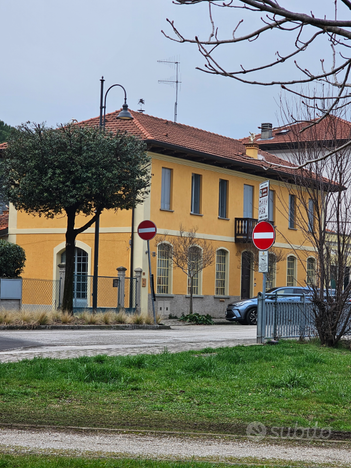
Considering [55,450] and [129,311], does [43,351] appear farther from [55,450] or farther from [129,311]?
[129,311]

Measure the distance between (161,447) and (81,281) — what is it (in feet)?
79.5

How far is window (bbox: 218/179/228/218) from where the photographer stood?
35281mm

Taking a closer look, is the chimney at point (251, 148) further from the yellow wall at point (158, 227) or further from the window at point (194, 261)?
the window at point (194, 261)

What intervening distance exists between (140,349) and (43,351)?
1828mm

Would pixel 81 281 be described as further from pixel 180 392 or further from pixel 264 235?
pixel 180 392

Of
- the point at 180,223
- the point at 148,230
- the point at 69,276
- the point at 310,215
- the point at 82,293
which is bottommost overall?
the point at 82,293

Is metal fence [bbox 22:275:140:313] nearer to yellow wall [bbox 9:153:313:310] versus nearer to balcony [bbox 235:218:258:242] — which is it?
yellow wall [bbox 9:153:313:310]

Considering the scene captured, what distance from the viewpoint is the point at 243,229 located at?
35812 millimetres

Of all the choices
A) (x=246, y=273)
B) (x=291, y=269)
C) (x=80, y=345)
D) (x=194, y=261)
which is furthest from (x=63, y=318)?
(x=291, y=269)

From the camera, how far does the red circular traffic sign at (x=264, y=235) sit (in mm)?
13938

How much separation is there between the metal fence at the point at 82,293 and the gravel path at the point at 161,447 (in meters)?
16.2

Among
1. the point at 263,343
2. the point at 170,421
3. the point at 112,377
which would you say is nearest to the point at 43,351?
the point at 112,377

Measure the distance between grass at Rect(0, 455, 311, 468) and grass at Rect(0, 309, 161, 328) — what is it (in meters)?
13.7

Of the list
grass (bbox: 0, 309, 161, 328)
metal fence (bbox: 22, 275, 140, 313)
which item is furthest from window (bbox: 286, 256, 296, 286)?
grass (bbox: 0, 309, 161, 328)
